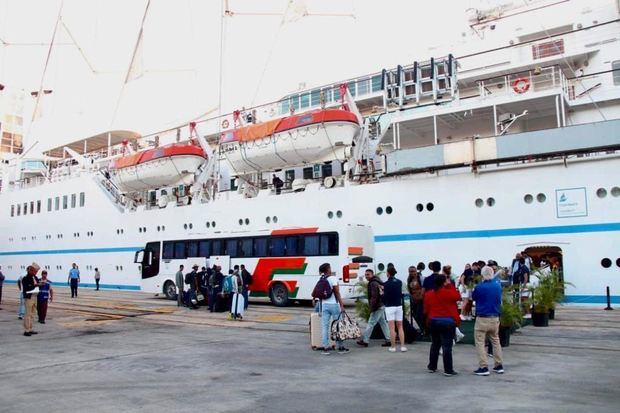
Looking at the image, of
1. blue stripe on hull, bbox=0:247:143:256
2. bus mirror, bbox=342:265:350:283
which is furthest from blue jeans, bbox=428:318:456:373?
blue stripe on hull, bbox=0:247:143:256

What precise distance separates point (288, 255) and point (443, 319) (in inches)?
410

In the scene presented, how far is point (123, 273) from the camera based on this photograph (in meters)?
27.5

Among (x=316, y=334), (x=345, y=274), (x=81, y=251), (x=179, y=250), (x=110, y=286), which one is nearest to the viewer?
(x=316, y=334)

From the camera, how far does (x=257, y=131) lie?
72.2 feet

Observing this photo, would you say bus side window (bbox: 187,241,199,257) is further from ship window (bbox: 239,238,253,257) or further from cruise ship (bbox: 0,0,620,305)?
ship window (bbox: 239,238,253,257)

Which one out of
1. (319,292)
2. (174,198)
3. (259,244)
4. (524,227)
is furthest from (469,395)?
(174,198)

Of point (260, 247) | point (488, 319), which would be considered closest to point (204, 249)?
point (260, 247)

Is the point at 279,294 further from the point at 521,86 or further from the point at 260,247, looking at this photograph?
the point at 521,86

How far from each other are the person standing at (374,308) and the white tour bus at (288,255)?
514cm

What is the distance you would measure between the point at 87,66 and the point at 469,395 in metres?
45.5

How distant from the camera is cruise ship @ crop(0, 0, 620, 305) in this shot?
1544 centimetres

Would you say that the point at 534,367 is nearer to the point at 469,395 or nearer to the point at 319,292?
the point at 469,395

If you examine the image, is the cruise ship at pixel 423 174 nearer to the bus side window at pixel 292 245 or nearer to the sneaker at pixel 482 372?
the bus side window at pixel 292 245

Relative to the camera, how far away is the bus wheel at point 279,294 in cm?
1705
